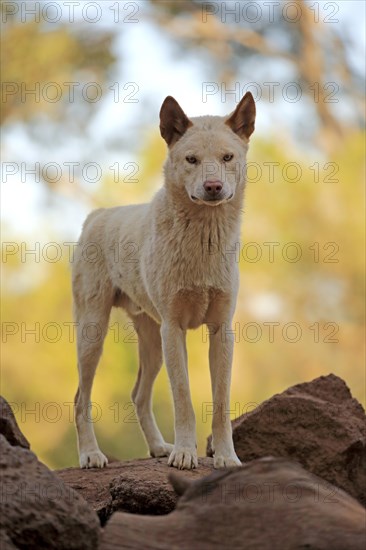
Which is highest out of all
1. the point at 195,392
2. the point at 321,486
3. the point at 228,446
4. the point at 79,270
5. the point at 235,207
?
the point at 235,207

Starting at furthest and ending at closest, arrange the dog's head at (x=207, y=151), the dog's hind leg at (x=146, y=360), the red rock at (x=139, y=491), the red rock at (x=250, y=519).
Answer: the dog's hind leg at (x=146, y=360), the dog's head at (x=207, y=151), the red rock at (x=139, y=491), the red rock at (x=250, y=519)

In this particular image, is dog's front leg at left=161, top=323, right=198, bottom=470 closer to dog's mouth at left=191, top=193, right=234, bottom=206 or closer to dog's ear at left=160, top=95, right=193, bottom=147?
dog's mouth at left=191, top=193, right=234, bottom=206

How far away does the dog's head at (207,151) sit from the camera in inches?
217

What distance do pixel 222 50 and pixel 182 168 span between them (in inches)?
398

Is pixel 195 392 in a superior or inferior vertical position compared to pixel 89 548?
inferior

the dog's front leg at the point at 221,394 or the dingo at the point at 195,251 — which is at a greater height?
the dingo at the point at 195,251

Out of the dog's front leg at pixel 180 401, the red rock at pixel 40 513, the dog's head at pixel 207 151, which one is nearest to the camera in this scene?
the red rock at pixel 40 513

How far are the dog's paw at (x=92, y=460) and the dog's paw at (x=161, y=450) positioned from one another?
399 millimetres

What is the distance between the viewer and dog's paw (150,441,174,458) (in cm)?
673

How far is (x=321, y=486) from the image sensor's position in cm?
385

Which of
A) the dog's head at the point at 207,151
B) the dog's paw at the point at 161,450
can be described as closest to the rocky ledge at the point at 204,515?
the dog's head at the point at 207,151

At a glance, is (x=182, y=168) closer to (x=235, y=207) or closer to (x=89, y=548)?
(x=235, y=207)

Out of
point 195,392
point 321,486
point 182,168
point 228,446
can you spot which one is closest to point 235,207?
point 182,168

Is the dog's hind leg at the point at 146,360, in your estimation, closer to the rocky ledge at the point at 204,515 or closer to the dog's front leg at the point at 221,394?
the dog's front leg at the point at 221,394
